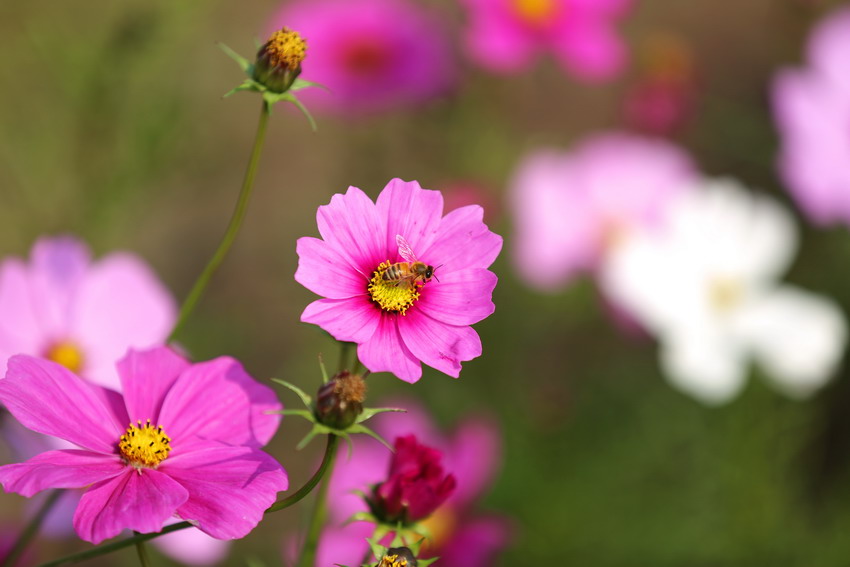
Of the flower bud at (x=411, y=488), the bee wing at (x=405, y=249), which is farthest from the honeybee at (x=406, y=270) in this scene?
the flower bud at (x=411, y=488)

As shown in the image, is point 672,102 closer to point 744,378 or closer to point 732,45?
point 744,378

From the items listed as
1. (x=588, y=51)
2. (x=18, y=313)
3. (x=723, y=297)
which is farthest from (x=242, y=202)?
(x=588, y=51)

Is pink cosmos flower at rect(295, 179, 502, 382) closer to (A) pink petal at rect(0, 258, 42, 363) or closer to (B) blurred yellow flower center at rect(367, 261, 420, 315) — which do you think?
(B) blurred yellow flower center at rect(367, 261, 420, 315)

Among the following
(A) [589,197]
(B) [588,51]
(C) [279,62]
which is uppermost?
(B) [588,51]

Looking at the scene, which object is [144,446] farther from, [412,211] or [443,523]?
[443,523]

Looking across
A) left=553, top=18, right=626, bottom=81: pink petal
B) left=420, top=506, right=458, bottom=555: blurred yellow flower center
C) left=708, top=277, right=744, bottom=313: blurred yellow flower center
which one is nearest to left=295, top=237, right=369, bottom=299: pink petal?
left=420, top=506, right=458, bottom=555: blurred yellow flower center

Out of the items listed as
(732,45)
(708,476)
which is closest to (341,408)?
(708,476)
